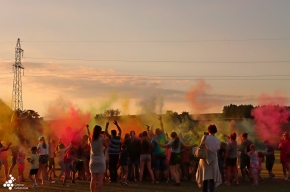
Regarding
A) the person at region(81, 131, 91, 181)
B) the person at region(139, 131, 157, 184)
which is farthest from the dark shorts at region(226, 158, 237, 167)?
the person at region(81, 131, 91, 181)

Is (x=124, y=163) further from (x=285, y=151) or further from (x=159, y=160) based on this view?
(x=285, y=151)

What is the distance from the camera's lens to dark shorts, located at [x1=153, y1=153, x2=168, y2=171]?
15844 mm

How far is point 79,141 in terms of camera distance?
1645 cm

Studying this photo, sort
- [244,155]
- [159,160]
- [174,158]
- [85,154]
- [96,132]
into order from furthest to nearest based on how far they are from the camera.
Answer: [244,155] < [85,154] < [159,160] < [174,158] < [96,132]

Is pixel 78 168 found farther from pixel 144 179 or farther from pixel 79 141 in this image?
pixel 144 179

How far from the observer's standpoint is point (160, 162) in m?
16.0

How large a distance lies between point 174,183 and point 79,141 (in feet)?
13.3

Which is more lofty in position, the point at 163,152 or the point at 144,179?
the point at 163,152

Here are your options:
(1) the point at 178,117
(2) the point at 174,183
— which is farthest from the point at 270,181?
(1) the point at 178,117

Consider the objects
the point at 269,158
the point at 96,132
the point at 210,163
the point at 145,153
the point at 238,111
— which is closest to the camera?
the point at 96,132

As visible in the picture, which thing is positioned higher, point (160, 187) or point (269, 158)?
point (269, 158)

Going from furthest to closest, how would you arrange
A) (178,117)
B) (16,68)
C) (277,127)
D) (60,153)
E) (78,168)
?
(16,68) < (178,117) < (277,127) < (78,168) < (60,153)

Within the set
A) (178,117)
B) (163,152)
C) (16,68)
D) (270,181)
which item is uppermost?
A: (16,68)

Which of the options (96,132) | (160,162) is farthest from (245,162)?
(96,132)
